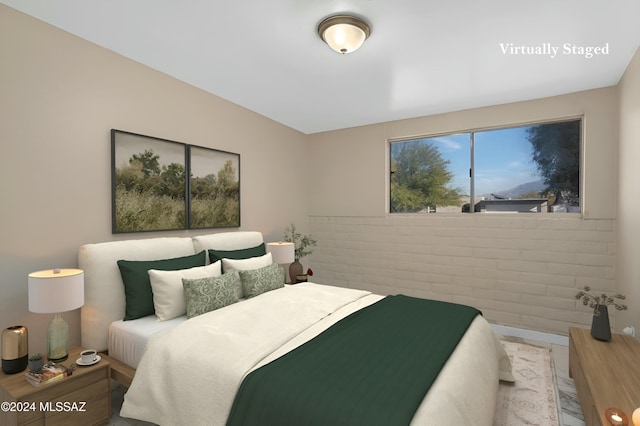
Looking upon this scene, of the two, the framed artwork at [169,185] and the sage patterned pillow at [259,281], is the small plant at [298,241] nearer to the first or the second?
the framed artwork at [169,185]

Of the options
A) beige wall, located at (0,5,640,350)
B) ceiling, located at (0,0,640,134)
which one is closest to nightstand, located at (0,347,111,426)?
beige wall, located at (0,5,640,350)

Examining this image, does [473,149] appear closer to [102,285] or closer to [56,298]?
[102,285]

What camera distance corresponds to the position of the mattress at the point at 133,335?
2.12 m

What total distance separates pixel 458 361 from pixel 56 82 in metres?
3.25

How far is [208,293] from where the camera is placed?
2412 millimetres

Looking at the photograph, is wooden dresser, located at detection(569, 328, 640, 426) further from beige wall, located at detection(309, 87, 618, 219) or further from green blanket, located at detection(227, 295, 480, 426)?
beige wall, located at detection(309, 87, 618, 219)

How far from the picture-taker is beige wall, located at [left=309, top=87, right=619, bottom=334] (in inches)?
125

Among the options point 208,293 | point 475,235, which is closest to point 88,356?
point 208,293

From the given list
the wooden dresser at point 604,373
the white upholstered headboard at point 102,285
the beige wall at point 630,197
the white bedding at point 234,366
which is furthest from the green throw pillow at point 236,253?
the beige wall at point 630,197

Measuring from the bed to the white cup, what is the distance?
17cm

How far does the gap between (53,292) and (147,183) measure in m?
1.20

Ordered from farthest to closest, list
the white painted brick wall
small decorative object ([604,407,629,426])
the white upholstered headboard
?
the white painted brick wall < the white upholstered headboard < small decorative object ([604,407,629,426])

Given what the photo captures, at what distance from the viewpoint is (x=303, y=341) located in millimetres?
1924

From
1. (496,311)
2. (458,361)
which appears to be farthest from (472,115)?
(458,361)
